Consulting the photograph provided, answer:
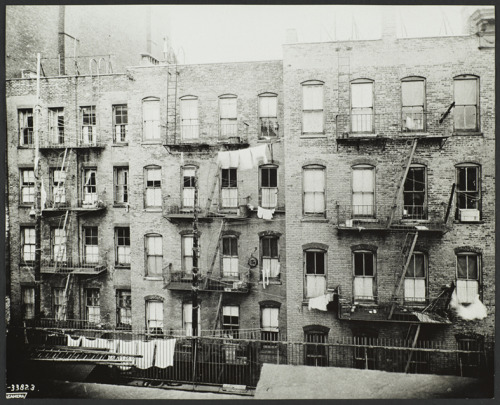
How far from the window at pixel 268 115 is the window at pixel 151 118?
14.0 feet

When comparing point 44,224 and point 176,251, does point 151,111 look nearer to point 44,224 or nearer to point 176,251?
point 176,251

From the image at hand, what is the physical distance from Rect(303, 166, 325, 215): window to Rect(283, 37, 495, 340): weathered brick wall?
→ 0.82ft

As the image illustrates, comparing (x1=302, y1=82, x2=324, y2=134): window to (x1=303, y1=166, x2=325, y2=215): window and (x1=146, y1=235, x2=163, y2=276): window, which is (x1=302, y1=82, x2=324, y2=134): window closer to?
(x1=303, y1=166, x2=325, y2=215): window

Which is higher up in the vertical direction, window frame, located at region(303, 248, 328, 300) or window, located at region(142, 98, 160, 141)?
window, located at region(142, 98, 160, 141)

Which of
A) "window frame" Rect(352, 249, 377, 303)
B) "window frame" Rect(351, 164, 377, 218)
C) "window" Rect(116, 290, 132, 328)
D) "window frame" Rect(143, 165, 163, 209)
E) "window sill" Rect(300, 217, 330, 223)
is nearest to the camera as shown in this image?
"window frame" Rect(351, 164, 377, 218)

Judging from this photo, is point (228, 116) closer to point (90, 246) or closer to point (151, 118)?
point (151, 118)

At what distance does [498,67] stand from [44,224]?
18100mm

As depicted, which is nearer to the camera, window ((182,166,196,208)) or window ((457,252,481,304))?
window ((457,252,481,304))

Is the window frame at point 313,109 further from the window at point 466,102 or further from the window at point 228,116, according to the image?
the window at point 466,102

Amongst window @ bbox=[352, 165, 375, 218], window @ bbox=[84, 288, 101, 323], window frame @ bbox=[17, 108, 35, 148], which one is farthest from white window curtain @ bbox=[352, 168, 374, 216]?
window frame @ bbox=[17, 108, 35, 148]

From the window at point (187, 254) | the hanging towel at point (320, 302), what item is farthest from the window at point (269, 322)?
the window at point (187, 254)

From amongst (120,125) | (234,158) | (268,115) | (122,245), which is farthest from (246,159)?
(122,245)

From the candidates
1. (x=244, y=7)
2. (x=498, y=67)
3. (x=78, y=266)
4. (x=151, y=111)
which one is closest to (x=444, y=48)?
(x=498, y=67)

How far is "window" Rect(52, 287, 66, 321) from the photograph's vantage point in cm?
1731
